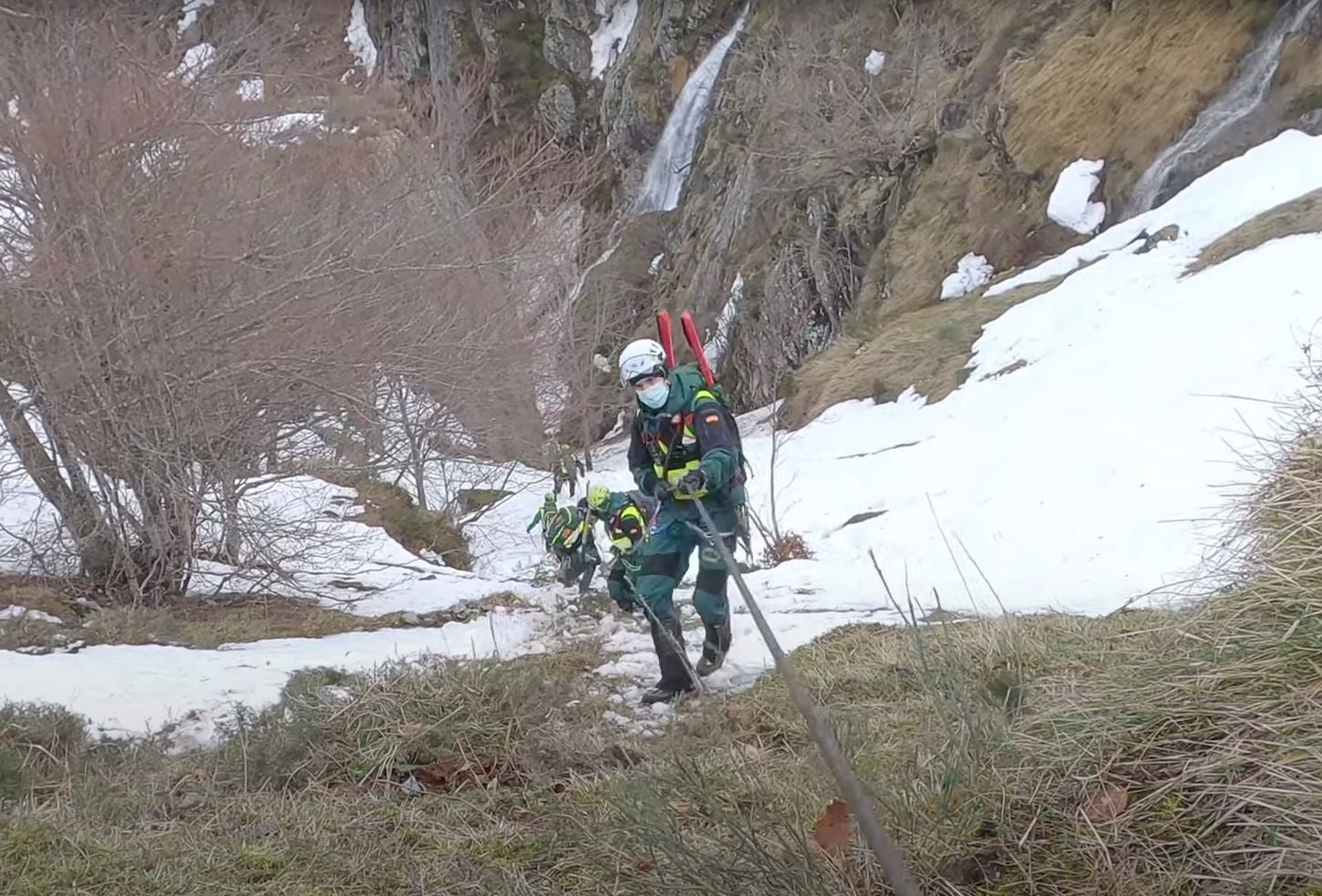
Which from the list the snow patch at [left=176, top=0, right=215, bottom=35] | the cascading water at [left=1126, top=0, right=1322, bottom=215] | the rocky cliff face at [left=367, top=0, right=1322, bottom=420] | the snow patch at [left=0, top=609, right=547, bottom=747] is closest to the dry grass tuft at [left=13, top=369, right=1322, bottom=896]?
the snow patch at [left=0, top=609, right=547, bottom=747]

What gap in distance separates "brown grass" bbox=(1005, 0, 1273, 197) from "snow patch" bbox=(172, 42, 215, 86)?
42.4 feet

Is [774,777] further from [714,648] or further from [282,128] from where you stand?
[282,128]

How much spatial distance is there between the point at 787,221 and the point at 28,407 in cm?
1943

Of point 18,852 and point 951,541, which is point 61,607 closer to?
point 18,852

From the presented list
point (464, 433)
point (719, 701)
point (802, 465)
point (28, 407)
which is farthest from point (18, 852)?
point (802, 465)

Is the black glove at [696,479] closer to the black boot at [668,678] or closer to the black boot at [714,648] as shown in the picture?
the black boot at [668,678]

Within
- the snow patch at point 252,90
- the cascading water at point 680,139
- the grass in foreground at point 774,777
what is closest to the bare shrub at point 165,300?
the snow patch at point 252,90

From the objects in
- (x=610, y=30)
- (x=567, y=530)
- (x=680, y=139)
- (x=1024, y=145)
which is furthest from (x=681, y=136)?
(x=567, y=530)

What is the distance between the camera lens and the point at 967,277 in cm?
1852

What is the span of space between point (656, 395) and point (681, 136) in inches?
1225

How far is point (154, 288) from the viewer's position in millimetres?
7727

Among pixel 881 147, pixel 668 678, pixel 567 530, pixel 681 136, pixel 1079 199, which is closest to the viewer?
pixel 668 678

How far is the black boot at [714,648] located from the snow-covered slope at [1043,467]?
0.06 metres

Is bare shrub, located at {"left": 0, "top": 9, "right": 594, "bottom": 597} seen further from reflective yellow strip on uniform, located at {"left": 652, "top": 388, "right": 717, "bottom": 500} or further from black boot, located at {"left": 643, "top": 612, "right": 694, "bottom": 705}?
black boot, located at {"left": 643, "top": 612, "right": 694, "bottom": 705}
